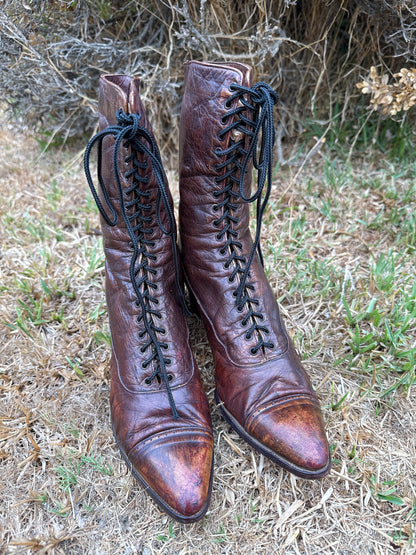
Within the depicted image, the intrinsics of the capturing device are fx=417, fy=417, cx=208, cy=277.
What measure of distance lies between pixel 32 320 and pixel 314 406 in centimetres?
116

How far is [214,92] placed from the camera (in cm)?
122

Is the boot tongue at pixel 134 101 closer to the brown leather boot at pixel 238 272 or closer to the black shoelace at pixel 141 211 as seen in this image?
the black shoelace at pixel 141 211

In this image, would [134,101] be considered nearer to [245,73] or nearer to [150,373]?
[245,73]

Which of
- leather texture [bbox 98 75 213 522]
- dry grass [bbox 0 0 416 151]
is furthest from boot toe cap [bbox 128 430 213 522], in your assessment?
dry grass [bbox 0 0 416 151]

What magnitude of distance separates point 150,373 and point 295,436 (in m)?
0.45

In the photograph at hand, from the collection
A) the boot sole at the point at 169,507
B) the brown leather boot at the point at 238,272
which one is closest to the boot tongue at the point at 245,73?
the brown leather boot at the point at 238,272

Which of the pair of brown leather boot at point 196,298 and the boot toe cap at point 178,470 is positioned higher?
the pair of brown leather boot at point 196,298

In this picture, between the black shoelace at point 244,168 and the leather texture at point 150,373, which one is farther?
the black shoelace at point 244,168

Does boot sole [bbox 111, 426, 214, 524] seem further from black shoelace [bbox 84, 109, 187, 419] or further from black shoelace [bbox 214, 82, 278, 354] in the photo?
black shoelace [bbox 214, 82, 278, 354]

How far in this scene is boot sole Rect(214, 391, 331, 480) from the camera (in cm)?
110

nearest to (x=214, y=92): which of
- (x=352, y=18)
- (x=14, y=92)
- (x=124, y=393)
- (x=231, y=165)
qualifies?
(x=231, y=165)

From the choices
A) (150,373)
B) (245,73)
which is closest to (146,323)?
(150,373)

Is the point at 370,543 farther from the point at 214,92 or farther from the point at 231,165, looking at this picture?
the point at 214,92

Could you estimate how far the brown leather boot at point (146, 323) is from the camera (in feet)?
3.59
